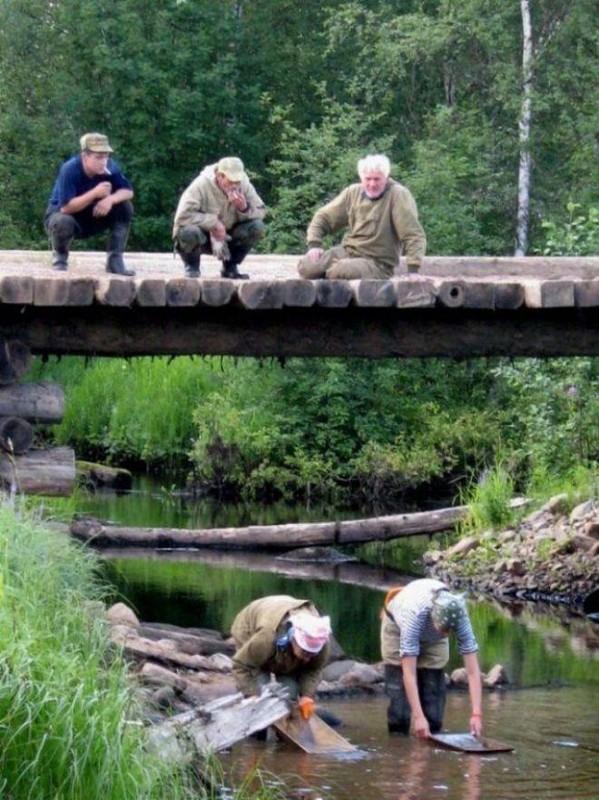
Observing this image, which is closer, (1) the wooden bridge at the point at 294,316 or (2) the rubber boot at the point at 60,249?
(1) the wooden bridge at the point at 294,316

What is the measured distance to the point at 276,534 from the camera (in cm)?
1758

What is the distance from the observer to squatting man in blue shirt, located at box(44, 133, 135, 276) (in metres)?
11.3

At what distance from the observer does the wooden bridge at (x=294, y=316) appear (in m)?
10.2

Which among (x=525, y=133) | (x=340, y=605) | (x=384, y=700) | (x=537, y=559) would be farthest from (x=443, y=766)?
(x=525, y=133)

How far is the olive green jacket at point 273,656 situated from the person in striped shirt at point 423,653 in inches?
19.6

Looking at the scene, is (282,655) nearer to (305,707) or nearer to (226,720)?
(305,707)

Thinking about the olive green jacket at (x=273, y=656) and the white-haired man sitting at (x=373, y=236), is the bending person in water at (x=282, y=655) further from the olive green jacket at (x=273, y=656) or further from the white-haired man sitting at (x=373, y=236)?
the white-haired man sitting at (x=373, y=236)

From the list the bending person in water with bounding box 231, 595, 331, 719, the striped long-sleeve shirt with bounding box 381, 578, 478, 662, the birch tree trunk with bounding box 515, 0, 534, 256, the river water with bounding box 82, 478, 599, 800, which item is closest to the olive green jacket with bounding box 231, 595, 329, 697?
the bending person in water with bounding box 231, 595, 331, 719

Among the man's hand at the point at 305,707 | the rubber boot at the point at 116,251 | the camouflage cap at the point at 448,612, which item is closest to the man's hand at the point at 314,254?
the rubber boot at the point at 116,251

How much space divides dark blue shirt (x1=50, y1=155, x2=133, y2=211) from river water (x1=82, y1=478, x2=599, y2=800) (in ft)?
8.89

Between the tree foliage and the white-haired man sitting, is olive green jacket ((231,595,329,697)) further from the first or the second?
the tree foliage

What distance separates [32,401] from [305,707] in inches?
109

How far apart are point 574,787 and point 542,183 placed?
19.6m

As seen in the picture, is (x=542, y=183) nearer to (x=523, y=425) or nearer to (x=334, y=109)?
(x=334, y=109)
